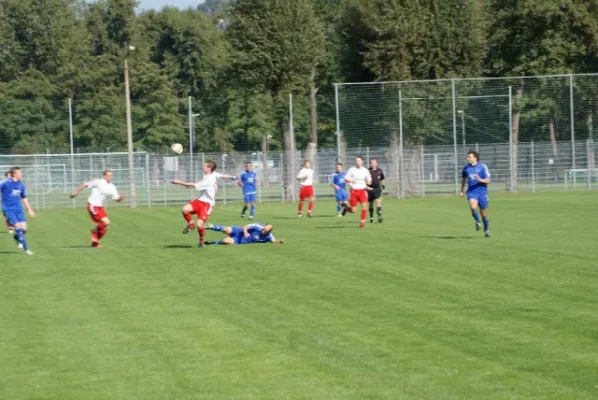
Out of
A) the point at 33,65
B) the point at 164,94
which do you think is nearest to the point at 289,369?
the point at 164,94

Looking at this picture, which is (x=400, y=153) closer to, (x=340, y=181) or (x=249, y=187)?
(x=340, y=181)

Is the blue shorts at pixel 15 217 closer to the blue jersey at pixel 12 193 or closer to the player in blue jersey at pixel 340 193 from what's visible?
the blue jersey at pixel 12 193

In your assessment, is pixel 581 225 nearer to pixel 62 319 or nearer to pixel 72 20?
pixel 62 319

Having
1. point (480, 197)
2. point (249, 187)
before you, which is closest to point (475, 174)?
point (480, 197)

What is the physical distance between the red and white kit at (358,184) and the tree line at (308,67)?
72.7 ft

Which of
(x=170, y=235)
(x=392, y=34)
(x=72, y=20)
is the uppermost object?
(x=72, y=20)

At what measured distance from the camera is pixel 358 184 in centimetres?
2986

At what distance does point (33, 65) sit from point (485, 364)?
8255 centimetres

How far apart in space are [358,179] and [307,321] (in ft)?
60.7

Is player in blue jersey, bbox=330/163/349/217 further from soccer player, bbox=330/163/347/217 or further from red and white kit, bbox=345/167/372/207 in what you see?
red and white kit, bbox=345/167/372/207

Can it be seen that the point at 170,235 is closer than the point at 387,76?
Yes

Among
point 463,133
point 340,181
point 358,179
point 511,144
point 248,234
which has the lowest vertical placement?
point 248,234

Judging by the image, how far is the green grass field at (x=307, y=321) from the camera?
8.55m

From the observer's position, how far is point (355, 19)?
58625 millimetres
